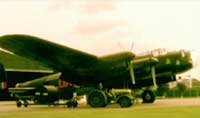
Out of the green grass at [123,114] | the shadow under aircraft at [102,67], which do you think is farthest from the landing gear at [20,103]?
the green grass at [123,114]

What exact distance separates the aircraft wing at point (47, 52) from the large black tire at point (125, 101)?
3142 millimetres

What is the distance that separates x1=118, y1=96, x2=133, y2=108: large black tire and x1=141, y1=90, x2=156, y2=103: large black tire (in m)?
6.16

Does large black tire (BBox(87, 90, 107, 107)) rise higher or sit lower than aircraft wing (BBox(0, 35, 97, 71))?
lower

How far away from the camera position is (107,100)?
1053 inches

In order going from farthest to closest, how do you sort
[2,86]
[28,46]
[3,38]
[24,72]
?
[24,72], [2,86], [28,46], [3,38]

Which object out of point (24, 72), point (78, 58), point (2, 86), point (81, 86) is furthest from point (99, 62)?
point (24, 72)

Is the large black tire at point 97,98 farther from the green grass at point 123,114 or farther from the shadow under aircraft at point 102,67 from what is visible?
the green grass at point 123,114

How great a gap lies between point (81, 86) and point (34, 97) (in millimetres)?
3867

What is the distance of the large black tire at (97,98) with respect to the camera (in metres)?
25.9

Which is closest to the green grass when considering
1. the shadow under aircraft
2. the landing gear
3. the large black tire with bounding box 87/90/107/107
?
the shadow under aircraft

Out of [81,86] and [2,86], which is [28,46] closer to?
[81,86]

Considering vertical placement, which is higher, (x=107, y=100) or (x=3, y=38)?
(x=3, y=38)

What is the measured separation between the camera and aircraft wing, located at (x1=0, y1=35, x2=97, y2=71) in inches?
903

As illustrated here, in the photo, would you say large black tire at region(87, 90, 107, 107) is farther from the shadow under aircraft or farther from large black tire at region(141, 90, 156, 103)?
large black tire at region(141, 90, 156, 103)
